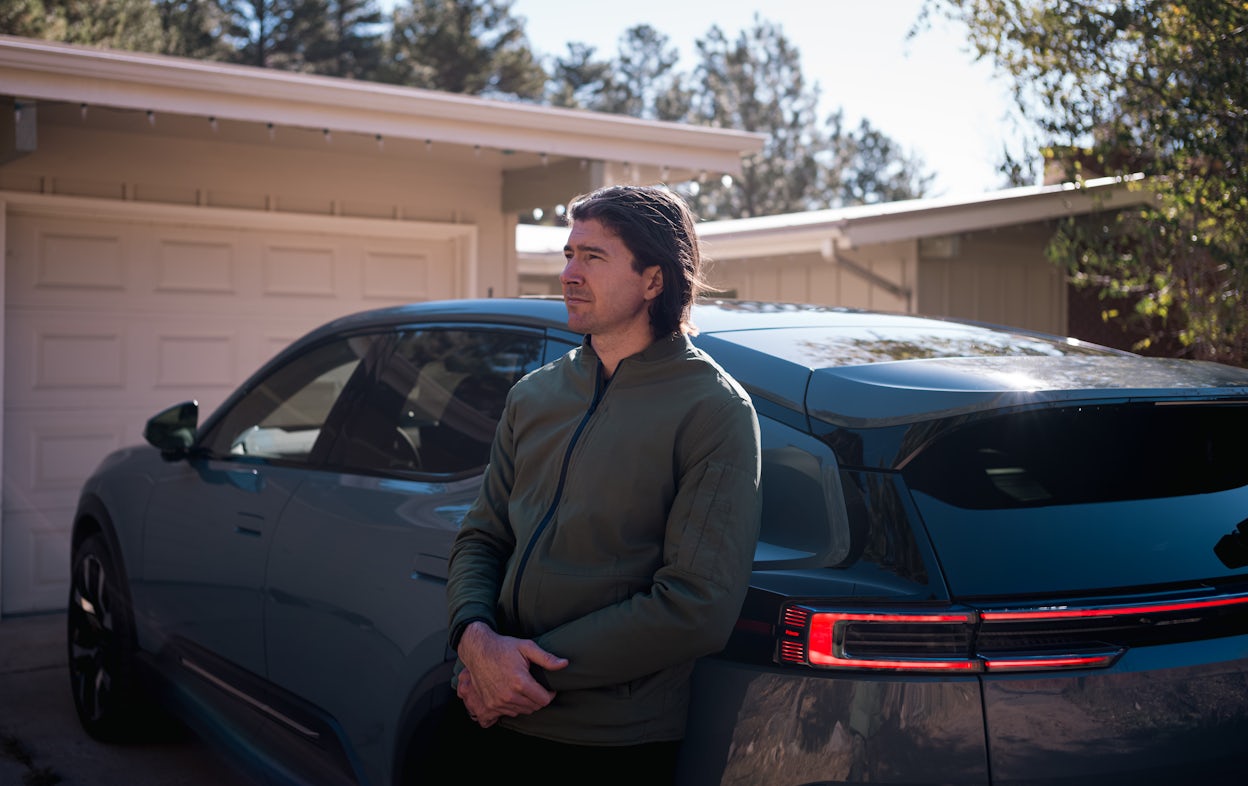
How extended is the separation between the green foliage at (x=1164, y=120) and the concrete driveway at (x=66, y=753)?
4706 mm

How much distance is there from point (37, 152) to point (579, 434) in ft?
21.6

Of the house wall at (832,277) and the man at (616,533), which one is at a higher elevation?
the house wall at (832,277)

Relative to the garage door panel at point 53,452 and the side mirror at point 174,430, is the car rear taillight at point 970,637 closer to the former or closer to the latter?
the side mirror at point 174,430

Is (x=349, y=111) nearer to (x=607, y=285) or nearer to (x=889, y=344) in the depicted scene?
(x=889, y=344)

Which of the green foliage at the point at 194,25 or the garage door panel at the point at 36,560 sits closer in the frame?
the garage door panel at the point at 36,560

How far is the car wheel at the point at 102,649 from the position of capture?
4957mm

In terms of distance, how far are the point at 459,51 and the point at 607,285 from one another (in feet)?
124

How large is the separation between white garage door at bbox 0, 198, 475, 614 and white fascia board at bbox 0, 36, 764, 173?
1.34 m

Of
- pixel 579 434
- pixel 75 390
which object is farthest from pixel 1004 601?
pixel 75 390

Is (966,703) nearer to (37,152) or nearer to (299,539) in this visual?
(299,539)

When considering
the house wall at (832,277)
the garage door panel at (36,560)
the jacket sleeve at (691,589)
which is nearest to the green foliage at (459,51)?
the house wall at (832,277)

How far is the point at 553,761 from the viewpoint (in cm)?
231

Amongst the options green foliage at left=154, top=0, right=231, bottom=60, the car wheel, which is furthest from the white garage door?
green foliage at left=154, top=0, right=231, bottom=60

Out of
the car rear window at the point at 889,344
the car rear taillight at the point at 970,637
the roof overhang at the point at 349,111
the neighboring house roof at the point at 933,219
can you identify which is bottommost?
the car rear taillight at the point at 970,637
